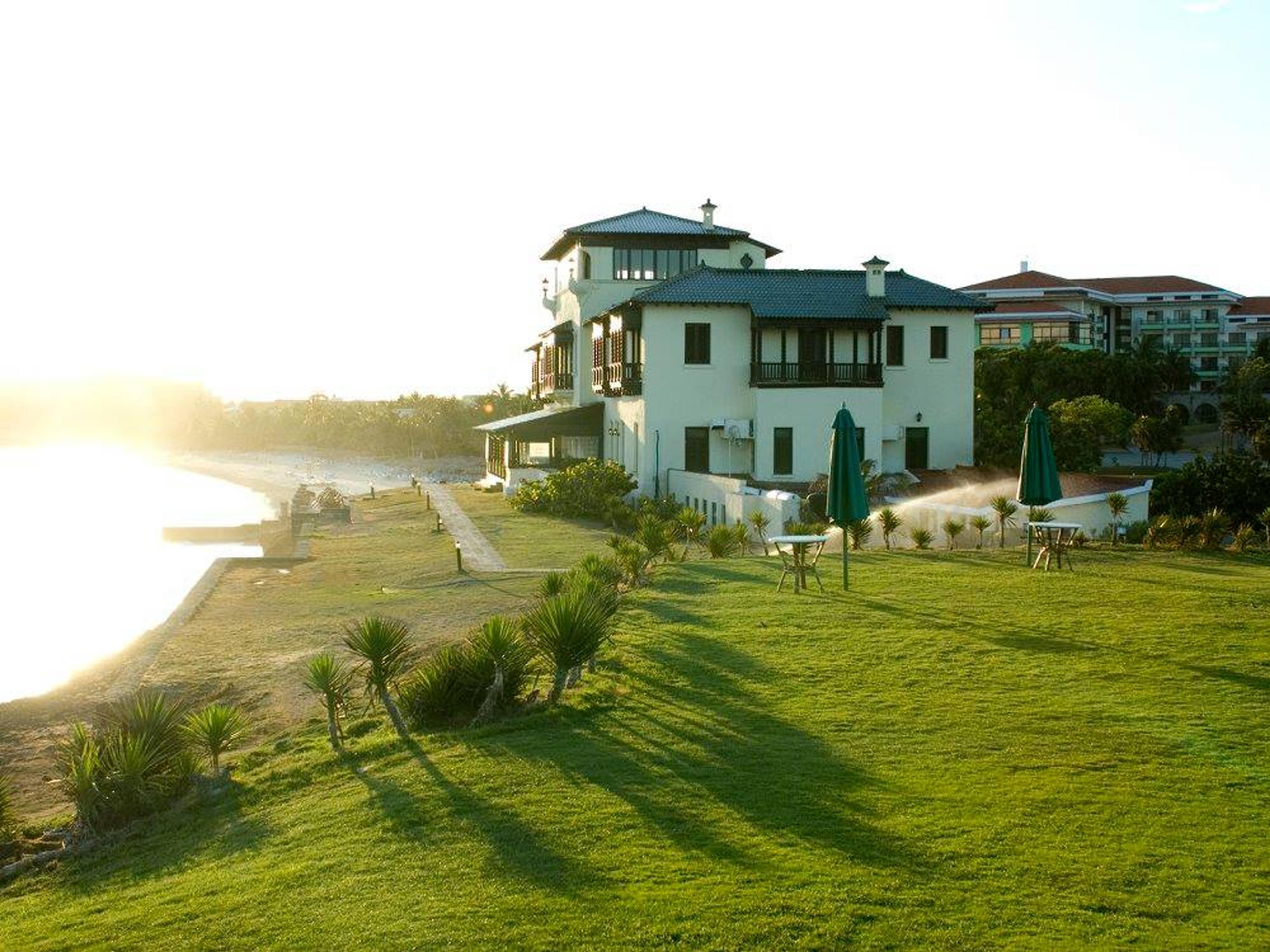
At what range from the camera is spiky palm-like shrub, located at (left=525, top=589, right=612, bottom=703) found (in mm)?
10969

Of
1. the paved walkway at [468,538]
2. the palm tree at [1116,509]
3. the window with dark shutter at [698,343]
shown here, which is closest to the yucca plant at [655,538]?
the paved walkway at [468,538]

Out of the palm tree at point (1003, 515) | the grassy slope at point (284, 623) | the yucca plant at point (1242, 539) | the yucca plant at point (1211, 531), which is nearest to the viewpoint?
the grassy slope at point (284, 623)

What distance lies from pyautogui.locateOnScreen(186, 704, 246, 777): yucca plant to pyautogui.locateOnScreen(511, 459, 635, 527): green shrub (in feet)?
75.5

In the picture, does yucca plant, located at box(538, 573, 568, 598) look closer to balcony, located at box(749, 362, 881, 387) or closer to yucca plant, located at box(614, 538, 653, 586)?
yucca plant, located at box(614, 538, 653, 586)

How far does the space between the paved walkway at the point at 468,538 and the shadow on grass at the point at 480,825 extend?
14.7 meters

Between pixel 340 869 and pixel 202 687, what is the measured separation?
32.6ft

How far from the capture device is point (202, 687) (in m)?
16.7

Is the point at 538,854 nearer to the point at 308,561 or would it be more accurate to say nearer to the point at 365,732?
the point at 365,732

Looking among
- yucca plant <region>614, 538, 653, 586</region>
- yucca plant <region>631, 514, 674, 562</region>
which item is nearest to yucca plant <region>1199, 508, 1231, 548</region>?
yucca plant <region>631, 514, 674, 562</region>

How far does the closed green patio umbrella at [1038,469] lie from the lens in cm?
1631

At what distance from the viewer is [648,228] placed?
142 ft

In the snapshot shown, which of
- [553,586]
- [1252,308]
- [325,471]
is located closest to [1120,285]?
[1252,308]

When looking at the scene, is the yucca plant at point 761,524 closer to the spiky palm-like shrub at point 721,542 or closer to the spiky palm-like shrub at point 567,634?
the spiky palm-like shrub at point 721,542

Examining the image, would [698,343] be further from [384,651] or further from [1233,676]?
[1233,676]
